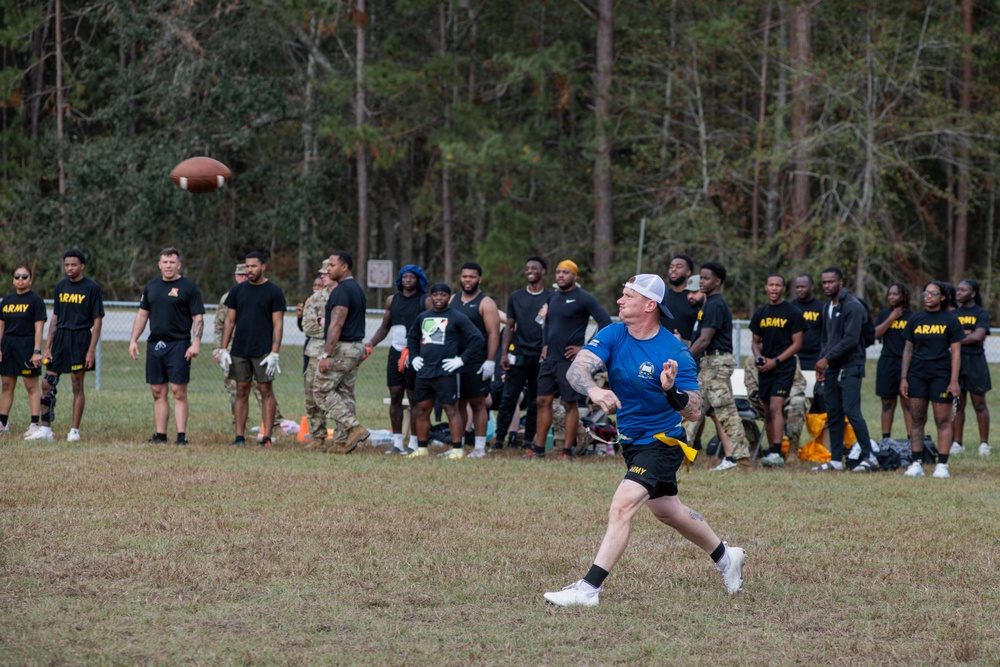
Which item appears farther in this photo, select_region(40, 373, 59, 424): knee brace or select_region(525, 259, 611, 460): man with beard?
select_region(40, 373, 59, 424): knee brace

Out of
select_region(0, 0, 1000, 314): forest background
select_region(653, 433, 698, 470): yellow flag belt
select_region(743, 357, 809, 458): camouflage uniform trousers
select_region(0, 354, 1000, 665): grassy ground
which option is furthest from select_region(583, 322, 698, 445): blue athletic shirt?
select_region(0, 0, 1000, 314): forest background

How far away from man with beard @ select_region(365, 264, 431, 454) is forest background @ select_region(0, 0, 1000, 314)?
1679 centimetres

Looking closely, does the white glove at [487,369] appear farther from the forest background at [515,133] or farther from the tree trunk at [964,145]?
the tree trunk at [964,145]

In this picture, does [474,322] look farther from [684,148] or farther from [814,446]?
[684,148]

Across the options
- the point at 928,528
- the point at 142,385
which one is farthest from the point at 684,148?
the point at 928,528

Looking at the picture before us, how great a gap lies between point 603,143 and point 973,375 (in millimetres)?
19685

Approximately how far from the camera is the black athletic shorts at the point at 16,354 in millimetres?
14078

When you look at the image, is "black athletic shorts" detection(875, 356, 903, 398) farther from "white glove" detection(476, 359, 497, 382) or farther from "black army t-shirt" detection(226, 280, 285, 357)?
"black army t-shirt" detection(226, 280, 285, 357)

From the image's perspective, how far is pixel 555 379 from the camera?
43.6 ft

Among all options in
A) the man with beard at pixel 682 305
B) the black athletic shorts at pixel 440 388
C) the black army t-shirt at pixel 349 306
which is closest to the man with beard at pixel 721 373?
the man with beard at pixel 682 305

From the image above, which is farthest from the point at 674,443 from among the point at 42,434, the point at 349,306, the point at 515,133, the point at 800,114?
the point at 515,133

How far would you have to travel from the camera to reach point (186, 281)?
13.2 metres

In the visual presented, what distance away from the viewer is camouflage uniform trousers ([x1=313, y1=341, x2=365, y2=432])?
Answer: 13062mm

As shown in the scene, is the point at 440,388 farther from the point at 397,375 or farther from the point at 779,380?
the point at 779,380
